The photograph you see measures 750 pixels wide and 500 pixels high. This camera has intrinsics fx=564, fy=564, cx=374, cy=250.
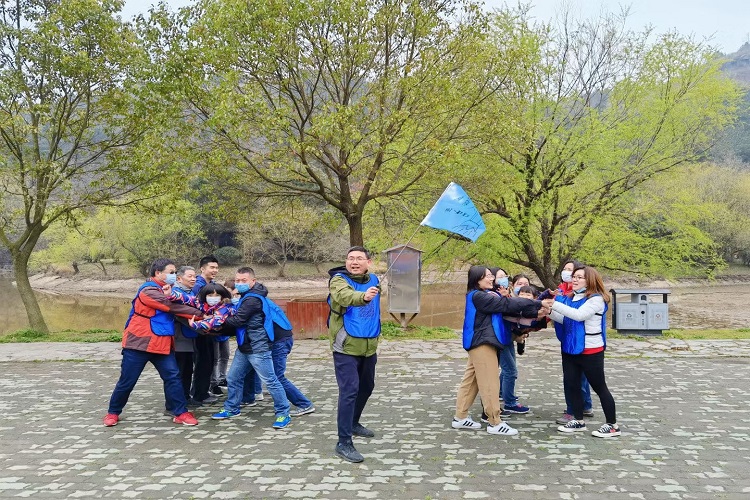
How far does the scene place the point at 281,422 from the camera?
19.9ft

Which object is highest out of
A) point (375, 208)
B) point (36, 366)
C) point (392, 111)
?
point (392, 111)

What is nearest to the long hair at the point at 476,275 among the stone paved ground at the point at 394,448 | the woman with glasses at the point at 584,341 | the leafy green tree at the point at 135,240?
the woman with glasses at the point at 584,341

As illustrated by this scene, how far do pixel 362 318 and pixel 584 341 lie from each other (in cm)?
230

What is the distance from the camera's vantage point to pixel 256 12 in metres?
10.8

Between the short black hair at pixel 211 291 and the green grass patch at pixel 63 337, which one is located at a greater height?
the short black hair at pixel 211 291

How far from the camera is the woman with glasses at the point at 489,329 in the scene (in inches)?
221

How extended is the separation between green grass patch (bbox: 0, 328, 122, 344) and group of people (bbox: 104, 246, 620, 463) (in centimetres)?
702

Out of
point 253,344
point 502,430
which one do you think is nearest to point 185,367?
point 253,344

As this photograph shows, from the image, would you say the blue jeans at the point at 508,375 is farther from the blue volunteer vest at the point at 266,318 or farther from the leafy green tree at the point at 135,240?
the leafy green tree at the point at 135,240

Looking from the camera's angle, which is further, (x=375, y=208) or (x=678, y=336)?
(x=375, y=208)

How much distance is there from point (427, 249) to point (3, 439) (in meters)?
13.4

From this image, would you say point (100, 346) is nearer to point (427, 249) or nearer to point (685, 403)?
point (427, 249)

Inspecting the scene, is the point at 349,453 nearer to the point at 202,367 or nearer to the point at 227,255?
the point at 202,367

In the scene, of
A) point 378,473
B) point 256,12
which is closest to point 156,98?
point 256,12
